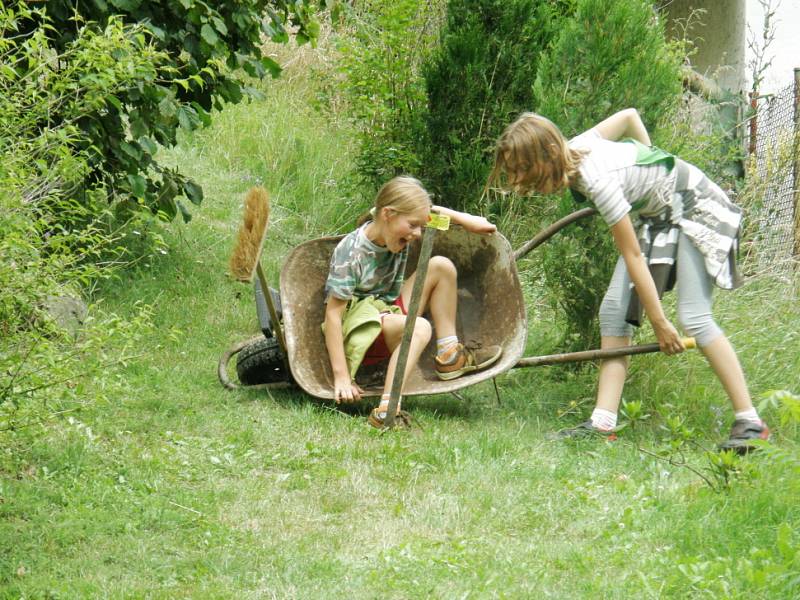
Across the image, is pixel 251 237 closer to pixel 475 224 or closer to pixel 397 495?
pixel 475 224

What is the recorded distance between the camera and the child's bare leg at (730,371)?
4.32 m

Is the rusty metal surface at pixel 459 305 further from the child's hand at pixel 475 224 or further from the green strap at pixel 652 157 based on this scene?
the green strap at pixel 652 157

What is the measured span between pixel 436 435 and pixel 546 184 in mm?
1183

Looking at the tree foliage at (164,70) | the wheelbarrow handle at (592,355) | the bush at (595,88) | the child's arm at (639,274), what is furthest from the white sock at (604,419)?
the tree foliage at (164,70)

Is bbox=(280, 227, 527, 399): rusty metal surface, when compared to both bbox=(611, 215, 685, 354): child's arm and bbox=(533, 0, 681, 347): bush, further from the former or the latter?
bbox=(611, 215, 685, 354): child's arm

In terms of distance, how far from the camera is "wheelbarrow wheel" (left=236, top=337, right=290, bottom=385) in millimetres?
5070

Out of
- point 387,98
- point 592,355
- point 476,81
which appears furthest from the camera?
point 387,98

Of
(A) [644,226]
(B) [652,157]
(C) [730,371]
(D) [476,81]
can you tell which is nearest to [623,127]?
(B) [652,157]

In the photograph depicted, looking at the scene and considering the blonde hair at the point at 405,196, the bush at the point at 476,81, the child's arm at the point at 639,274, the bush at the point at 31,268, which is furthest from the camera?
the bush at the point at 476,81

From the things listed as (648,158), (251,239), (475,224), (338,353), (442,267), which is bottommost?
(338,353)

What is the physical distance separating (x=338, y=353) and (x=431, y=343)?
2.16 ft

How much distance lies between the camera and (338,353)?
4.82m

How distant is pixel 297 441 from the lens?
14.5 feet

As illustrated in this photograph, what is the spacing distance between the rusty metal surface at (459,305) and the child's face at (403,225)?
527 mm
